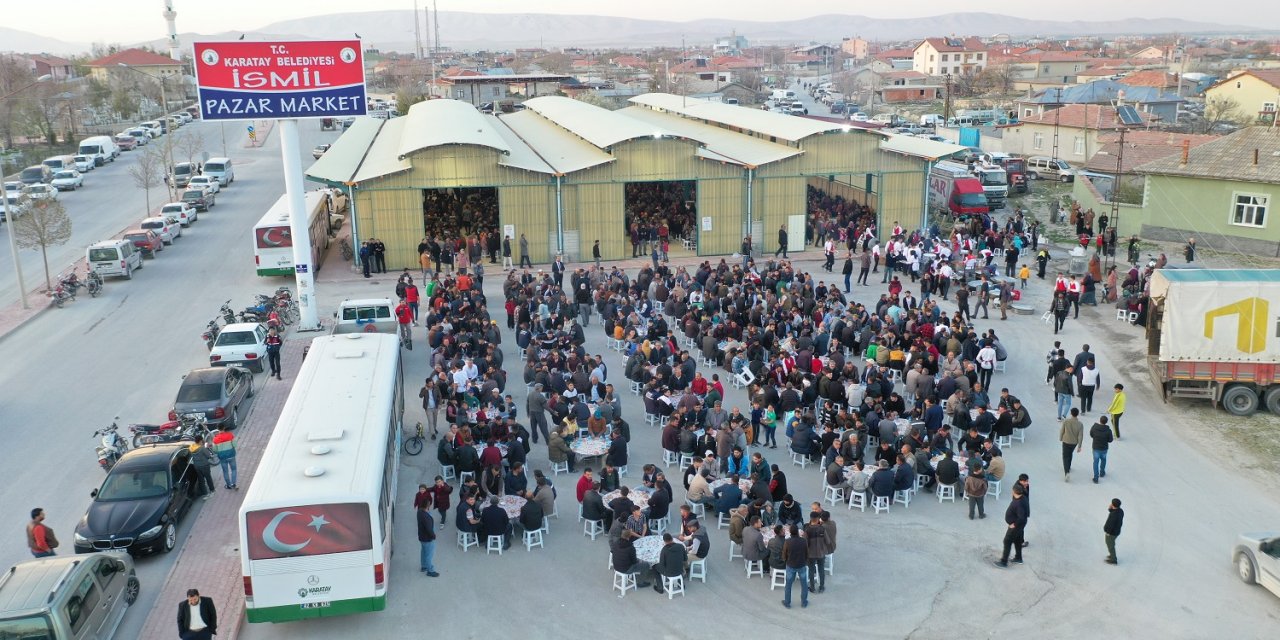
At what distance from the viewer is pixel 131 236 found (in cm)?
3538

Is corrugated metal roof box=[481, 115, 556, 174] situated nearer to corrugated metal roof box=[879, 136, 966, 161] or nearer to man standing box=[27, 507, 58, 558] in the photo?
corrugated metal roof box=[879, 136, 966, 161]

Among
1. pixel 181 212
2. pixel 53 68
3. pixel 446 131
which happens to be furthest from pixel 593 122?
pixel 53 68

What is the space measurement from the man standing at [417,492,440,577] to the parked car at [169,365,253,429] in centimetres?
699

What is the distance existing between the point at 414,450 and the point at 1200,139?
1660 inches

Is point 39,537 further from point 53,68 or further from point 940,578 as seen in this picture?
point 53,68

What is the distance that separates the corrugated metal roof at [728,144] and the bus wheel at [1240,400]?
1746 cm

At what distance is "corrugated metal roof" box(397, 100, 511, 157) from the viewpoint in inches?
1262

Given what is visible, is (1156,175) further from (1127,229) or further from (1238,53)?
(1238,53)

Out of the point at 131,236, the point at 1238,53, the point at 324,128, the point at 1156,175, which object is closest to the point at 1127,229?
the point at 1156,175

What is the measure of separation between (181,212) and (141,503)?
30686mm

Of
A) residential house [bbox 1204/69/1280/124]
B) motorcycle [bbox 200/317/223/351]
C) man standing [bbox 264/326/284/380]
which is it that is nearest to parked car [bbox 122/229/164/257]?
motorcycle [bbox 200/317/223/351]

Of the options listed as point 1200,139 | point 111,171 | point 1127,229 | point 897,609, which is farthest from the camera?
point 111,171

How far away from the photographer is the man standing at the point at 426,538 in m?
13.4

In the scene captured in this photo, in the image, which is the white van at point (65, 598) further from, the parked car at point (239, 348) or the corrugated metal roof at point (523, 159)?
the corrugated metal roof at point (523, 159)
